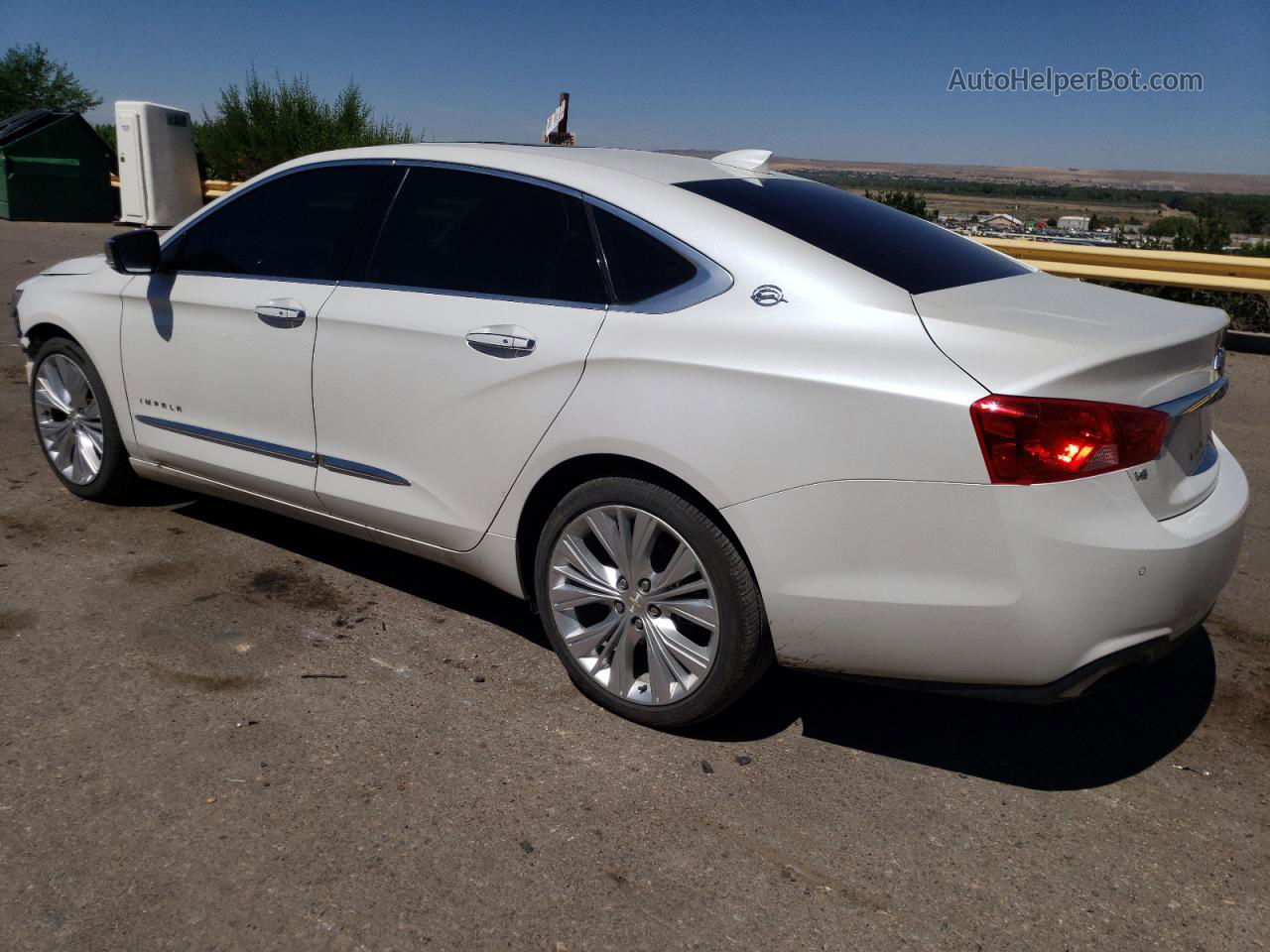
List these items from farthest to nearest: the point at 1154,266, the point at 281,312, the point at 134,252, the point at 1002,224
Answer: the point at 1002,224
the point at 1154,266
the point at 134,252
the point at 281,312

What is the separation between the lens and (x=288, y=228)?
430 cm

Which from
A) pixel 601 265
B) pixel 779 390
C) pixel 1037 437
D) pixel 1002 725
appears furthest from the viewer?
pixel 1002 725

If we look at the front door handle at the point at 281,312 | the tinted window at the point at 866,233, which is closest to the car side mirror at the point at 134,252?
the front door handle at the point at 281,312

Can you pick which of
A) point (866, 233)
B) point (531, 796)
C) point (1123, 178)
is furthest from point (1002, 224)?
point (1123, 178)

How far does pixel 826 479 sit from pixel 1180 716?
162cm

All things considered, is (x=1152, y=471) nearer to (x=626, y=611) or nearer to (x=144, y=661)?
(x=626, y=611)

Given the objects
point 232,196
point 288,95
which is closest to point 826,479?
point 232,196

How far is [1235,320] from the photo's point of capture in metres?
11.6

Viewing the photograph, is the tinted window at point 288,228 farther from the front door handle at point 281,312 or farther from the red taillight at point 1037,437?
the red taillight at point 1037,437

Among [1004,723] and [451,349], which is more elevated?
[451,349]

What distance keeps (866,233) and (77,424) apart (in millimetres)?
3638

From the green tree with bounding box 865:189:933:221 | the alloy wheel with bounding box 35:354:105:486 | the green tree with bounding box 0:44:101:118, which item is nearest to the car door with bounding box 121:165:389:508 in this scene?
the alloy wheel with bounding box 35:354:105:486

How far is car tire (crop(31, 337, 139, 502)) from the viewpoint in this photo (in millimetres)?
4957

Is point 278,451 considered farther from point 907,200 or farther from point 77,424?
point 907,200
